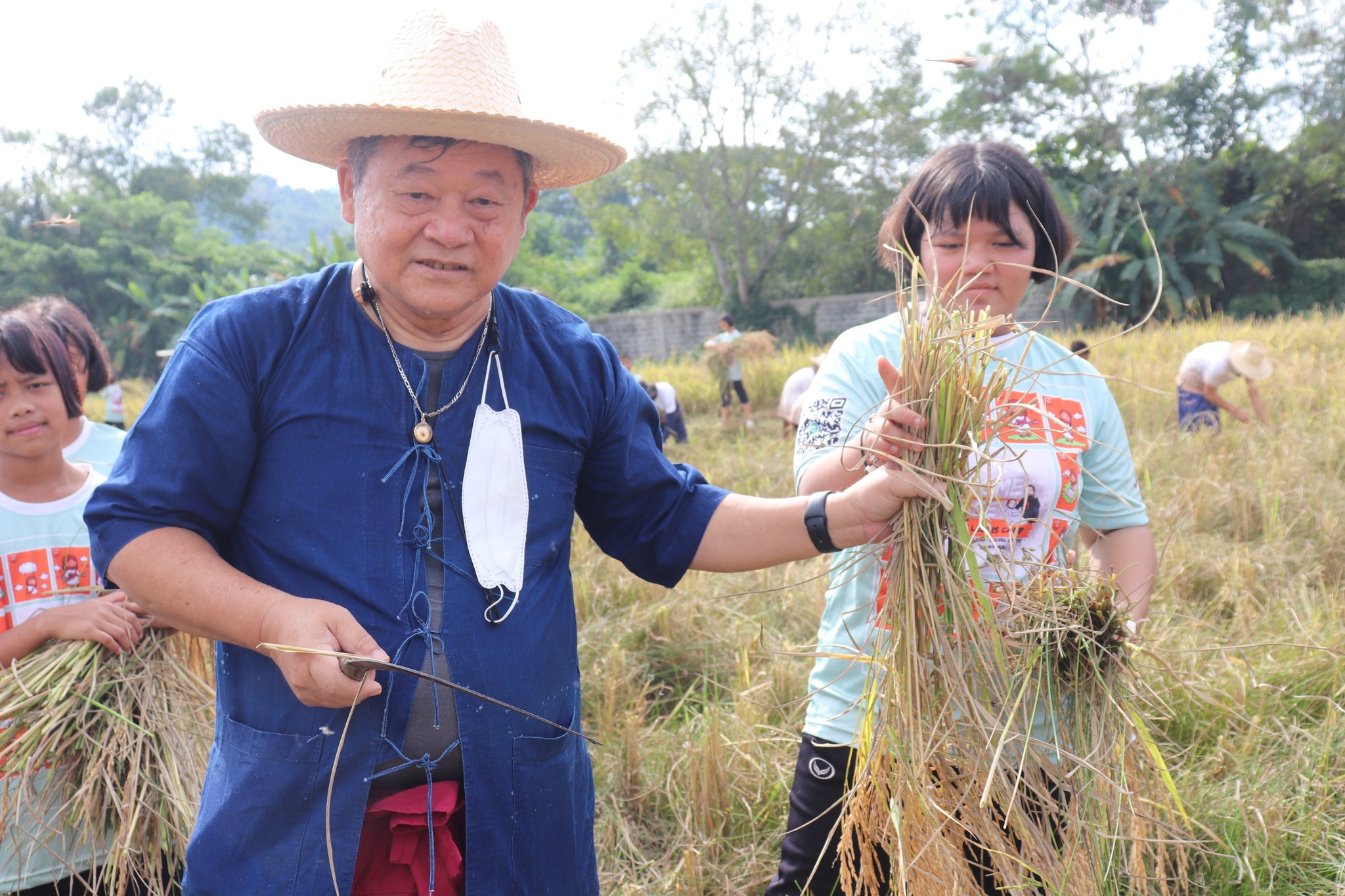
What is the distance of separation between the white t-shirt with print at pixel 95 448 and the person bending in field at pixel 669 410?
649 centimetres

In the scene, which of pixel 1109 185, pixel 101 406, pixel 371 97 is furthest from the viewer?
pixel 1109 185

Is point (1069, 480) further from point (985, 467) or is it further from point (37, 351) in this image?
point (37, 351)

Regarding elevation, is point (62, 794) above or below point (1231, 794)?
above

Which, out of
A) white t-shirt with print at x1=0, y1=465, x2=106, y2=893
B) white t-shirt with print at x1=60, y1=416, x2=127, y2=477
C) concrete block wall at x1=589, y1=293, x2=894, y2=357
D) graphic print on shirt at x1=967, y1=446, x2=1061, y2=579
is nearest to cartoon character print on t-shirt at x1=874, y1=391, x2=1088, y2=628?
graphic print on shirt at x1=967, y1=446, x2=1061, y2=579

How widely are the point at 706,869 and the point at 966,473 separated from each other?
143 cm

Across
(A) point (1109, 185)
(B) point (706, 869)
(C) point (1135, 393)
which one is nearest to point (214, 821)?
(B) point (706, 869)

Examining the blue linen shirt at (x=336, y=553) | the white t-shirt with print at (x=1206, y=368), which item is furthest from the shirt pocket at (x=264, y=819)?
the white t-shirt with print at (x=1206, y=368)

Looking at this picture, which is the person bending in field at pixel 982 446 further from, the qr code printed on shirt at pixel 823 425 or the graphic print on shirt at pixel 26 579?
the graphic print on shirt at pixel 26 579

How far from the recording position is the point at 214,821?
117 cm

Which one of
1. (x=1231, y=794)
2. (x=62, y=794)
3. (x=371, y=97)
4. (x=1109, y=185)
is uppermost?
(x=1109, y=185)

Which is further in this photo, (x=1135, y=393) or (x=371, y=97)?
(x=1135, y=393)

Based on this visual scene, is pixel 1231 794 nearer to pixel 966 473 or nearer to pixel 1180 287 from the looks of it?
pixel 966 473

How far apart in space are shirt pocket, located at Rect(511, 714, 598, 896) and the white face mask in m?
0.21

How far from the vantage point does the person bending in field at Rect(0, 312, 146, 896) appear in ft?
5.51
